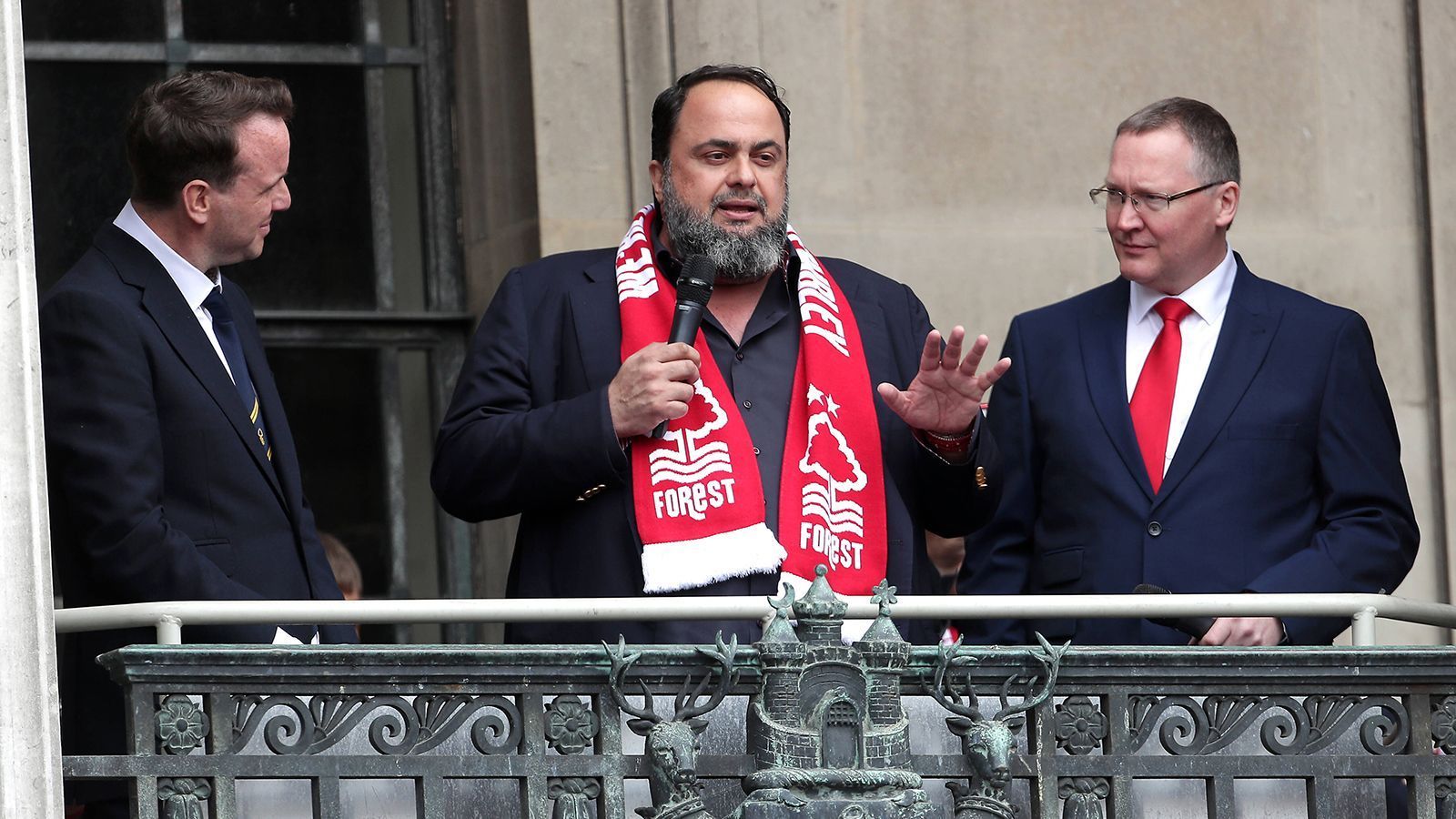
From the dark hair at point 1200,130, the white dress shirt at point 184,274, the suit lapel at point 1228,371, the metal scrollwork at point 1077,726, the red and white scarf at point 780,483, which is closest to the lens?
the metal scrollwork at point 1077,726

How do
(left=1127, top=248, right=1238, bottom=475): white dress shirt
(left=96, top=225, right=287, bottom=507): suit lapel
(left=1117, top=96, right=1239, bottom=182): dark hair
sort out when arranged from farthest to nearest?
(left=1117, top=96, right=1239, bottom=182): dark hair → (left=1127, top=248, right=1238, bottom=475): white dress shirt → (left=96, top=225, right=287, bottom=507): suit lapel

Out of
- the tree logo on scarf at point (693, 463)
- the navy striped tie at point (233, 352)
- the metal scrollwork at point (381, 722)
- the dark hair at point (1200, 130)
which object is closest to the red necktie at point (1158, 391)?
the dark hair at point (1200, 130)

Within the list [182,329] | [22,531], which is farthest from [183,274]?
[22,531]

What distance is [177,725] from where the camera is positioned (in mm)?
5422

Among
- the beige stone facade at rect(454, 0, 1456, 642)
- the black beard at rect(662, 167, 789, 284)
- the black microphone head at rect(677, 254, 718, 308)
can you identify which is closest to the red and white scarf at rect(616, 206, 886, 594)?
the black beard at rect(662, 167, 789, 284)

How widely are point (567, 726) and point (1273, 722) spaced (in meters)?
1.48

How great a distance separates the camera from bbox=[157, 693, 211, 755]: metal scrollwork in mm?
5414

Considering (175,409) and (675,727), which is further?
(175,409)

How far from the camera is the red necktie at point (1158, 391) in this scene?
6.63 m

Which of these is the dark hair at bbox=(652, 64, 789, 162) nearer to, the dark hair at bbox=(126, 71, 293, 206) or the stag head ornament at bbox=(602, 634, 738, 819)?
the dark hair at bbox=(126, 71, 293, 206)

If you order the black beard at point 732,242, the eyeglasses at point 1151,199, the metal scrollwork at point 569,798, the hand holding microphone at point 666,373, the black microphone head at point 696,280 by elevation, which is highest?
the eyeglasses at point 1151,199

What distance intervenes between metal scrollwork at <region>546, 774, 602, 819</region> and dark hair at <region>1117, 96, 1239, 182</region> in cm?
229

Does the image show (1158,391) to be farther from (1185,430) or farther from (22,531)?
(22,531)

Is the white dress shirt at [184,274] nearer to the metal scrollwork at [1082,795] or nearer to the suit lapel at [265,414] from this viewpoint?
the suit lapel at [265,414]
